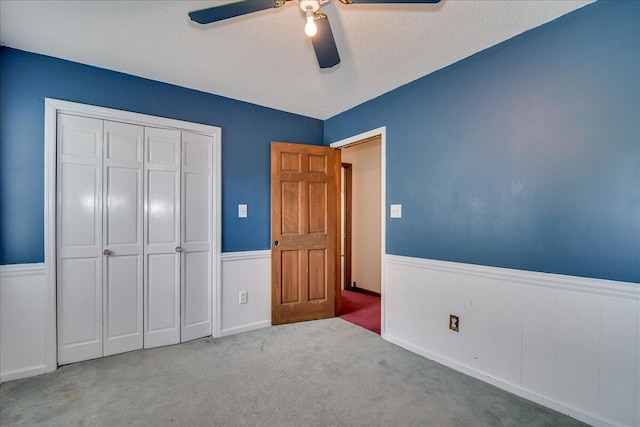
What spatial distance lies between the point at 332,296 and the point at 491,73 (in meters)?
2.73

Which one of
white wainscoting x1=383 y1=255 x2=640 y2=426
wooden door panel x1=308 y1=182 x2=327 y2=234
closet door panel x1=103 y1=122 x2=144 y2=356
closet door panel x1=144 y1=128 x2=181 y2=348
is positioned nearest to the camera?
white wainscoting x1=383 y1=255 x2=640 y2=426

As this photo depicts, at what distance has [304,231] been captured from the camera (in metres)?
3.49

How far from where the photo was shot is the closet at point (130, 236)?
8.10 feet

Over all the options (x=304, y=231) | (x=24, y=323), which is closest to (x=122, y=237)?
(x=24, y=323)

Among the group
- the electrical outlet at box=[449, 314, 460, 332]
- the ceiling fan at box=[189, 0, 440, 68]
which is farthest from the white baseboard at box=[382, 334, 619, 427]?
the ceiling fan at box=[189, 0, 440, 68]

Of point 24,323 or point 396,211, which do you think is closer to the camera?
point 24,323

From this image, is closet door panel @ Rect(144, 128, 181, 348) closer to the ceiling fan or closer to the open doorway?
the ceiling fan

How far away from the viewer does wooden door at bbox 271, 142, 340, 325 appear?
3.38 metres

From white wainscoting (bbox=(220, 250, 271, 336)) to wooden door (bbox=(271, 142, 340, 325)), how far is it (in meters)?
0.10

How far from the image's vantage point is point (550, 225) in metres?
1.95

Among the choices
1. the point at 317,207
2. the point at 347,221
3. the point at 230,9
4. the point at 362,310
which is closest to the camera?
the point at 230,9

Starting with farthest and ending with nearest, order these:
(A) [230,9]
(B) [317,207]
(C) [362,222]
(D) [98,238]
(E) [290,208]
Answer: (C) [362,222] < (B) [317,207] < (E) [290,208] < (D) [98,238] < (A) [230,9]

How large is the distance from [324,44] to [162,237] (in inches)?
88.0

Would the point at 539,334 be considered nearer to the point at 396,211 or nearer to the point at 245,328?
the point at 396,211
